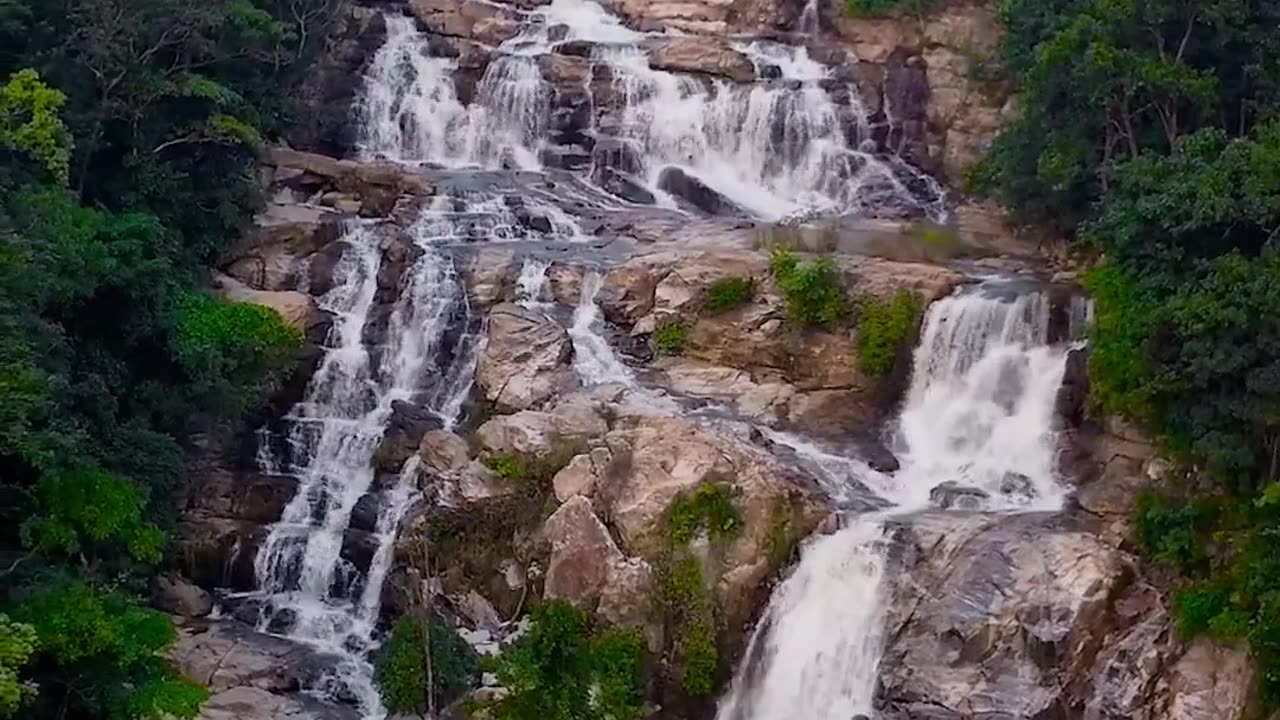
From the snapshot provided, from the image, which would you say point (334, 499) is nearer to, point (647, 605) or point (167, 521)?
point (167, 521)

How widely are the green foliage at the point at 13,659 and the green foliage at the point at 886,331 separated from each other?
12.6 metres

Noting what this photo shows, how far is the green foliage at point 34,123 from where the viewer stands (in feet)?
63.3

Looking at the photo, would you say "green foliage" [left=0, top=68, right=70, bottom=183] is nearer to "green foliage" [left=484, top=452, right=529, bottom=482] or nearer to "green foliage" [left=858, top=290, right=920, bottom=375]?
"green foliage" [left=484, top=452, right=529, bottom=482]

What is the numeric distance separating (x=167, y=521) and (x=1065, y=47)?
1658 cm

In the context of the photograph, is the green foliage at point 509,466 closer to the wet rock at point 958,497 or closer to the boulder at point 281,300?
the boulder at point 281,300

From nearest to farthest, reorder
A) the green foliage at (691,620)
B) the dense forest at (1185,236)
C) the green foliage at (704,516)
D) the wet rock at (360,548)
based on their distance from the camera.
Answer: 1. the dense forest at (1185,236)
2. the green foliage at (691,620)
3. the green foliage at (704,516)
4. the wet rock at (360,548)

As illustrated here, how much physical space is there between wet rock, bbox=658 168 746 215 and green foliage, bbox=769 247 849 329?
7.65m

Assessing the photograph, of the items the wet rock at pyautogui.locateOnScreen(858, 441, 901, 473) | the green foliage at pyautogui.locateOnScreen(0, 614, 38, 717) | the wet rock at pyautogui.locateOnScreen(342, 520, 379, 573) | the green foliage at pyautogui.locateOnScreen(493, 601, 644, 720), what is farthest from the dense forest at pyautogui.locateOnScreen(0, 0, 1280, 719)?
the wet rock at pyautogui.locateOnScreen(858, 441, 901, 473)

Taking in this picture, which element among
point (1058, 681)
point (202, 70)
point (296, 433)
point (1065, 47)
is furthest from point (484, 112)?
point (1058, 681)

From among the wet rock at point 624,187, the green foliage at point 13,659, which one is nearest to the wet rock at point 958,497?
the green foliage at point 13,659

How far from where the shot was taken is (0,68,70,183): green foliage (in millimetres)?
19281

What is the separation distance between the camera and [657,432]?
61.8 ft

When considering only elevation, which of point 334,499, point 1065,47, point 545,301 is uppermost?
point 1065,47

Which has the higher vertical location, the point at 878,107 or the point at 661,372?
the point at 878,107
